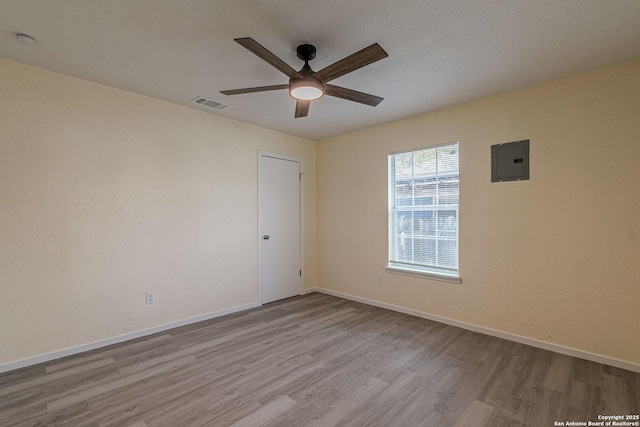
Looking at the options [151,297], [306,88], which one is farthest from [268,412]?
[306,88]

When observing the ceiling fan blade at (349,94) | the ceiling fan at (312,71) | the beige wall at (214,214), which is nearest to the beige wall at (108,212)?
the beige wall at (214,214)

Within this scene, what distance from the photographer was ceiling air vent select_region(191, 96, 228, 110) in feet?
10.7

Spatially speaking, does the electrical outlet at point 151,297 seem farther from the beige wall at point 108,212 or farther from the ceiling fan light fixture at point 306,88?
the ceiling fan light fixture at point 306,88

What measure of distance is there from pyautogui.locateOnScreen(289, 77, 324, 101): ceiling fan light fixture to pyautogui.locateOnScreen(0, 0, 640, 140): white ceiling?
347 millimetres

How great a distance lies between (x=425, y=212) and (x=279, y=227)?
7.06 ft

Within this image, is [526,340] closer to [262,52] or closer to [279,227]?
[279,227]

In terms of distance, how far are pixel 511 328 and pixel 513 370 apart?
71cm

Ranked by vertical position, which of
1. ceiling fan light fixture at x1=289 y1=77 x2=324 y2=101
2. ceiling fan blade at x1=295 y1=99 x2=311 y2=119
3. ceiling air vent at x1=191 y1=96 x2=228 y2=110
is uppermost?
ceiling air vent at x1=191 y1=96 x2=228 y2=110

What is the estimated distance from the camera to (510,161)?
3.05 m

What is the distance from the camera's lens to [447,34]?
6.85 ft

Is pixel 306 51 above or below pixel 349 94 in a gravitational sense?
above

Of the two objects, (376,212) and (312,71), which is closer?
(312,71)

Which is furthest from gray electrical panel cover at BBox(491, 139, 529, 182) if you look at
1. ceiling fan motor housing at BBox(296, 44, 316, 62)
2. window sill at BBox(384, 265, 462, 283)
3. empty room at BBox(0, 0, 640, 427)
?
ceiling fan motor housing at BBox(296, 44, 316, 62)

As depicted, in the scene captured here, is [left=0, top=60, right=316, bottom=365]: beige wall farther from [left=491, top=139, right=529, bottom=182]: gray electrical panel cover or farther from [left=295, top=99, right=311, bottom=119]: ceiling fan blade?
[left=491, top=139, right=529, bottom=182]: gray electrical panel cover
